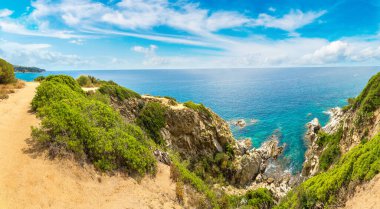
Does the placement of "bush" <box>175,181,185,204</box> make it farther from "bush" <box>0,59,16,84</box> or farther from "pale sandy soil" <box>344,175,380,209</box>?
"bush" <box>0,59,16,84</box>

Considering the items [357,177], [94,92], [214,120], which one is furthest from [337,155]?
[94,92]

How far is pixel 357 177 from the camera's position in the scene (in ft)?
49.1

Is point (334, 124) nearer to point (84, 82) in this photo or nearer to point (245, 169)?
point (245, 169)

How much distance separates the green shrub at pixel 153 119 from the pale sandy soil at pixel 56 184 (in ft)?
56.8

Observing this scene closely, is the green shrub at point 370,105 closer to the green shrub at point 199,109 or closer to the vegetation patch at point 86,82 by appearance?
the green shrub at point 199,109

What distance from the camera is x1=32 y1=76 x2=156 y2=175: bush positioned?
14945mm

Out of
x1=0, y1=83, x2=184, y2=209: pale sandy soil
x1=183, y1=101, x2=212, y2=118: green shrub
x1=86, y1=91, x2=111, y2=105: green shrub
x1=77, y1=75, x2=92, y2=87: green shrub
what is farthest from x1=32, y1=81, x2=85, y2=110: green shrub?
x1=183, y1=101, x2=212, y2=118: green shrub

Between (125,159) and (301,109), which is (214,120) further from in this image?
(301,109)

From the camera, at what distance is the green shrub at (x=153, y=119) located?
113ft

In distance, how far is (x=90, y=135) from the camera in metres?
16.3

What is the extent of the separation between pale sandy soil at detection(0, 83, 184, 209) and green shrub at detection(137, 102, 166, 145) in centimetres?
1732

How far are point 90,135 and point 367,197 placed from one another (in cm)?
1814

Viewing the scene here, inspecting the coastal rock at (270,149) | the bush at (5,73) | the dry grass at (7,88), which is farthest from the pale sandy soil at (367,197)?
the bush at (5,73)

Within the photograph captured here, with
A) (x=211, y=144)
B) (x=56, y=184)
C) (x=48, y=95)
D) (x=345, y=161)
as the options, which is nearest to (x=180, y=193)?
(x=56, y=184)
